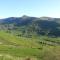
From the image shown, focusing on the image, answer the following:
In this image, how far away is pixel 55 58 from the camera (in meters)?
40.0

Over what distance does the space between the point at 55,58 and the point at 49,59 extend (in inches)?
48.0

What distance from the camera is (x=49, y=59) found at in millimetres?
40594
